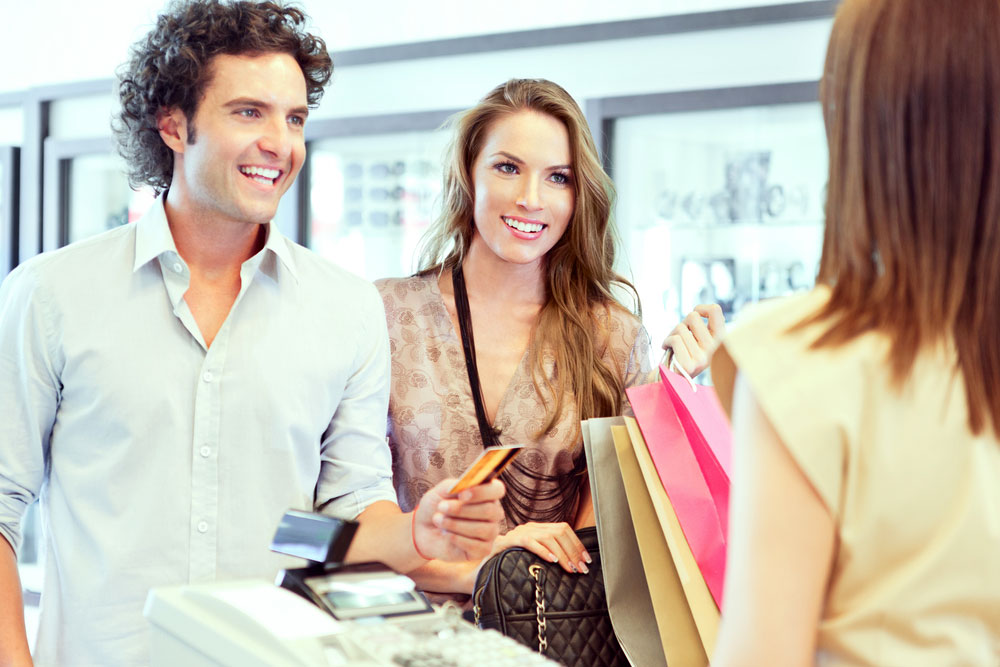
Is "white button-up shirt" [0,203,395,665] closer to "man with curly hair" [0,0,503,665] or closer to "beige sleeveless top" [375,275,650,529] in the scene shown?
"man with curly hair" [0,0,503,665]

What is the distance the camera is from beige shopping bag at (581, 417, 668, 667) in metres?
1.57

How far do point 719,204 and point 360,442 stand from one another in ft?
6.41

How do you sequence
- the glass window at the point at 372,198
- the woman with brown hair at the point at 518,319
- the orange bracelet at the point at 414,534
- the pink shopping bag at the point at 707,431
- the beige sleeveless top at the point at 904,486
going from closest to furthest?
the beige sleeveless top at the point at 904,486, the pink shopping bag at the point at 707,431, the orange bracelet at the point at 414,534, the woman with brown hair at the point at 518,319, the glass window at the point at 372,198

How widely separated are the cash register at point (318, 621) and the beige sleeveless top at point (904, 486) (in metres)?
0.35

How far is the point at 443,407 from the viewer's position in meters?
2.05

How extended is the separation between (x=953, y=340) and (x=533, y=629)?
0.91 metres

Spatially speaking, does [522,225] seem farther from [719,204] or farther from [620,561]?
[719,204]

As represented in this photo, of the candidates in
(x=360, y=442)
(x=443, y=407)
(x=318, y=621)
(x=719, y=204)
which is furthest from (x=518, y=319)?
(x=719, y=204)

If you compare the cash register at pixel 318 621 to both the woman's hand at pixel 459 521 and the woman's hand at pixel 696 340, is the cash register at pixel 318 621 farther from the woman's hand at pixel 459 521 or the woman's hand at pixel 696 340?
the woman's hand at pixel 696 340

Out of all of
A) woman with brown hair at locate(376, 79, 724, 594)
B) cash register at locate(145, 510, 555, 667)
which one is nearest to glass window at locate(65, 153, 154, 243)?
woman with brown hair at locate(376, 79, 724, 594)

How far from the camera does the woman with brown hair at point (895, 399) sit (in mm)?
843

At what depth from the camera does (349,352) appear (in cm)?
189

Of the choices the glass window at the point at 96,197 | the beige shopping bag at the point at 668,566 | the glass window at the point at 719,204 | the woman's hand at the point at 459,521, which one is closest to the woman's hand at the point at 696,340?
the beige shopping bag at the point at 668,566

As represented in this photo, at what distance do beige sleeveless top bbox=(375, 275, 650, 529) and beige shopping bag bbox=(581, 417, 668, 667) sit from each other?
15.2 inches
